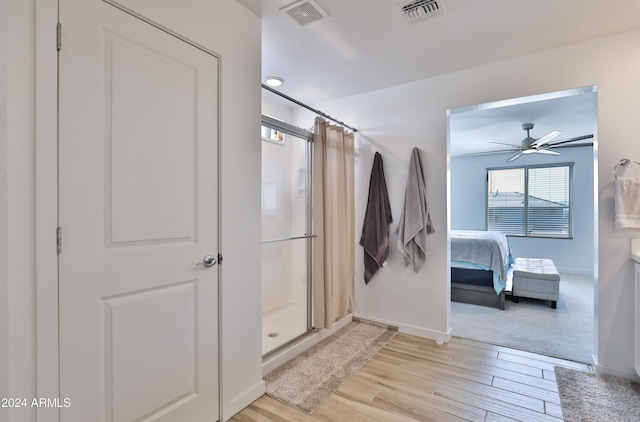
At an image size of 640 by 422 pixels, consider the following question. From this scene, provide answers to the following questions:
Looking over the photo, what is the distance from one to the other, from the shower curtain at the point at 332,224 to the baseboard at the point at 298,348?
0.12 metres

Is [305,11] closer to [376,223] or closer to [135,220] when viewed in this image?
[135,220]

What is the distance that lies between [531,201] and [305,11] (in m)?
6.32

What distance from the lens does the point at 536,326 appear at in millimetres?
3191

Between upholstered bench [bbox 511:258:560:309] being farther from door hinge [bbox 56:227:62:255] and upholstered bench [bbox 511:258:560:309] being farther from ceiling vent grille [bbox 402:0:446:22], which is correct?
door hinge [bbox 56:227:62:255]

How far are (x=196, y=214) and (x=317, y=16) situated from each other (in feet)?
4.86

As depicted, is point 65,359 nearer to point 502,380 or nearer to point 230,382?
point 230,382

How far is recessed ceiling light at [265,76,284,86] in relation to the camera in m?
2.92

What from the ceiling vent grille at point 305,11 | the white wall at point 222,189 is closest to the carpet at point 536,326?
the white wall at point 222,189

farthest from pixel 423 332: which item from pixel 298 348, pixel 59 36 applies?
pixel 59 36

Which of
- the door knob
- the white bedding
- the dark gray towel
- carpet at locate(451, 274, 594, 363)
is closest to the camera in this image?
the door knob

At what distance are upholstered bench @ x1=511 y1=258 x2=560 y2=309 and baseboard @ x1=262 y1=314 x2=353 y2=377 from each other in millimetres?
2342

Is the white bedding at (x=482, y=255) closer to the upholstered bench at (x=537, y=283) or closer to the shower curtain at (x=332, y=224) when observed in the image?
the upholstered bench at (x=537, y=283)

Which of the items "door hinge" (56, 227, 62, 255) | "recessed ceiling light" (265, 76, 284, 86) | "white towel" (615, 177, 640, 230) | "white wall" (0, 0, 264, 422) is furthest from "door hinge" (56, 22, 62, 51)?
"white towel" (615, 177, 640, 230)

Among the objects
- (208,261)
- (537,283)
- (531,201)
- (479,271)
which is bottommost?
(537,283)
